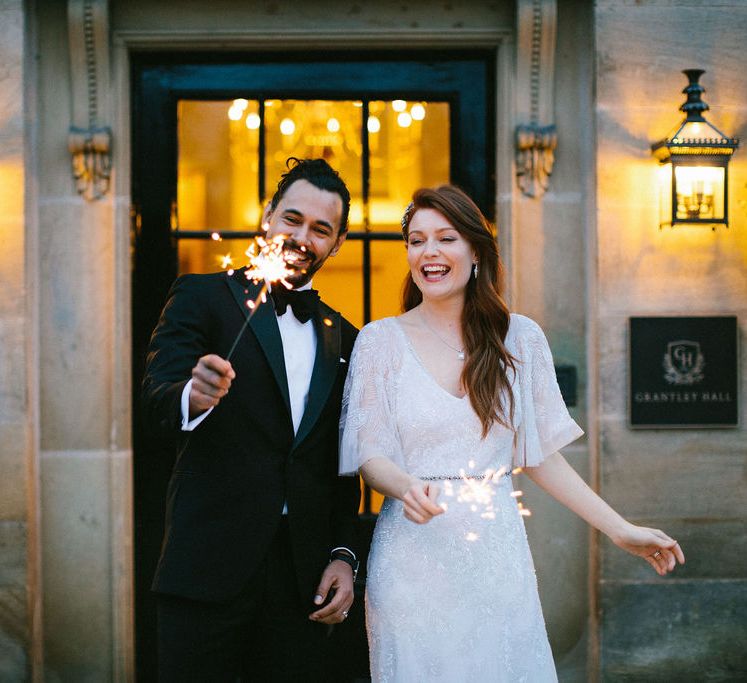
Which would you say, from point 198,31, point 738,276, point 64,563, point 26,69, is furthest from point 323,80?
point 64,563

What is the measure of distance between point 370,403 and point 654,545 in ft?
2.94

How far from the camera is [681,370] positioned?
3.88 meters

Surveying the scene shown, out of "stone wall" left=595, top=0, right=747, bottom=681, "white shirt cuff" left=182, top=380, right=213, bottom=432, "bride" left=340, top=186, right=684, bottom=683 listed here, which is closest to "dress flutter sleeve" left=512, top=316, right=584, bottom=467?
"bride" left=340, top=186, right=684, bottom=683

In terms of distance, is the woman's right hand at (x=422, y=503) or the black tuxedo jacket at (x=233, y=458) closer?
the woman's right hand at (x=422, y=503)

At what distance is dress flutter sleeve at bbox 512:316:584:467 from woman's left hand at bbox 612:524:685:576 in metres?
0.32

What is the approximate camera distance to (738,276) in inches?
154

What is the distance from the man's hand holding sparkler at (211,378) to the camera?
1881mm

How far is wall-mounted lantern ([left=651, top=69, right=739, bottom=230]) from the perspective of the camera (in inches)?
145

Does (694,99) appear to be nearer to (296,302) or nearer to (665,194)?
(665,194)

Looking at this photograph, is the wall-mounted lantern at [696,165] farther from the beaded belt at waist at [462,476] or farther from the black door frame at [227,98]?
the beaded belt at waist at [462,476]

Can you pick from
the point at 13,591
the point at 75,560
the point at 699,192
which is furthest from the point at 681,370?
the point at 13,591

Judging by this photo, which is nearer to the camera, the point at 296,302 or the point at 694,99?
the point at 296,302

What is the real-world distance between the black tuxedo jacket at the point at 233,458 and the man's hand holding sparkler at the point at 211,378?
330mm

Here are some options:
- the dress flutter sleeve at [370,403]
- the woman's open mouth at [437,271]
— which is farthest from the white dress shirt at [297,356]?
→ the woman's open mouth at [437,271]
